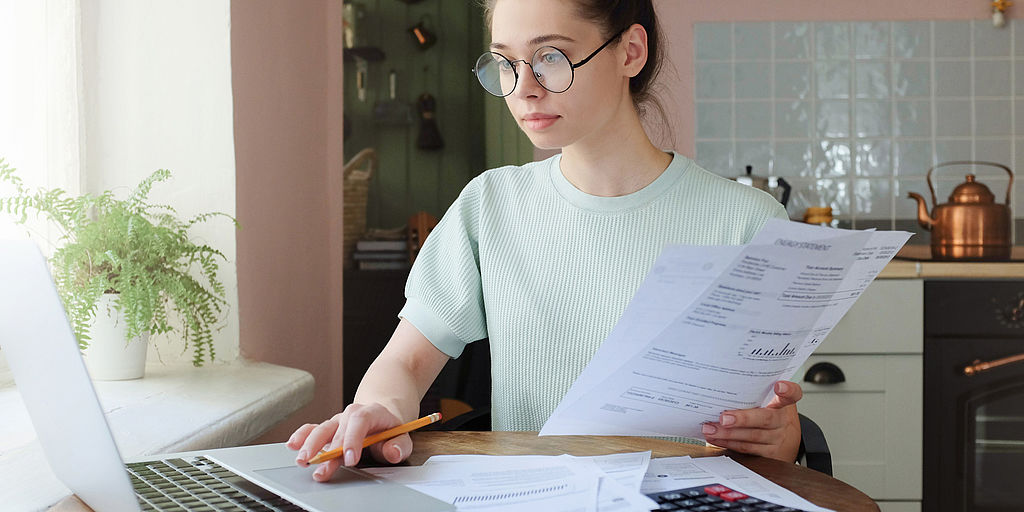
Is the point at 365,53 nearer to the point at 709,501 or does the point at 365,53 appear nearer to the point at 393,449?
the point at 393,449

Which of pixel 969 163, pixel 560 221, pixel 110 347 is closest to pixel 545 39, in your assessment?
pixel 560 221

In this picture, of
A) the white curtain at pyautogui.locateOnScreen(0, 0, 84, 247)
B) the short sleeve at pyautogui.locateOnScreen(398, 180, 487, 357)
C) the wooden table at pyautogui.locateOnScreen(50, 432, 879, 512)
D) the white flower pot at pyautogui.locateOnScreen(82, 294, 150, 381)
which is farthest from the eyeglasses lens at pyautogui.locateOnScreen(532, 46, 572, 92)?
the white curtain at pyautogui.locateOnScreen(0, 0, 84, 247)

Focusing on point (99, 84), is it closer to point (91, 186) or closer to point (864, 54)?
point (91, 186)

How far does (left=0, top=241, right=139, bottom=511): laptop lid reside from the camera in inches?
22.3

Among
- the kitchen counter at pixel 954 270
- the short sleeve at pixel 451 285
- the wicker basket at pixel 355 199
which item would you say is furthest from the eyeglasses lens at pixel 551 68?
the wicker basket at pixel 355 199

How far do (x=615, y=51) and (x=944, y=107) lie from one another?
2298 millimetres

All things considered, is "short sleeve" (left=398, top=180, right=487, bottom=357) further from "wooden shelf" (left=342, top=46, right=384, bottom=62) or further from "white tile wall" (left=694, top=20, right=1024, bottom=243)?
"white tile wall" (left=694, top=20, right=1024, bottom=243)

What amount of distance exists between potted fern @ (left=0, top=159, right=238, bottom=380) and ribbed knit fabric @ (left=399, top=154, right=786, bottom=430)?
44 cm

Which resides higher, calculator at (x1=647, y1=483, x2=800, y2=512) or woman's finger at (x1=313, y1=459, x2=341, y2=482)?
woman's finger at (x1=313, y1=459, x2=341, y2=482)

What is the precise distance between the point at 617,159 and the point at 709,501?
0.68 m

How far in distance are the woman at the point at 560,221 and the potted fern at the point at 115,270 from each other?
447 mm

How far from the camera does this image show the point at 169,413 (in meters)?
1.28

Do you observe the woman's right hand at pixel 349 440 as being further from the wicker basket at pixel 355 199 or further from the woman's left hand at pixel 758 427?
the wicker basket at pixel 355 199

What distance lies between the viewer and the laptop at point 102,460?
22.5 inches
